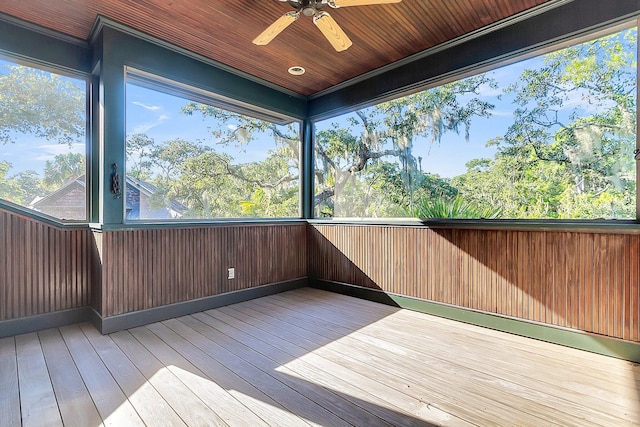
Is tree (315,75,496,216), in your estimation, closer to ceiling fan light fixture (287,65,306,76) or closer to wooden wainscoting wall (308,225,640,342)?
wooden wainscoting wall (308,225,640,342)

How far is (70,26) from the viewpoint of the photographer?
2.94 meters

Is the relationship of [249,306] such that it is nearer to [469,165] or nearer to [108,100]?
[108,100]

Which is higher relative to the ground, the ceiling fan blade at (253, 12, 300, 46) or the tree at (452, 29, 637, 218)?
the ceiling fan blade at (253, 12, 300, 46)

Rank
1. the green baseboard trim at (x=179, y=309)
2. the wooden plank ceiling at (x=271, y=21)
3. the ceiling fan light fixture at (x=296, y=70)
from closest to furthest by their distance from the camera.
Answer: the wooden plank ceiling at (x=271, y=21), the green baseboard trim at (x=179, y=309), the ceiling fan light fixture at (x=296, y=70)

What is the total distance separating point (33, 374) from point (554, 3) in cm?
478

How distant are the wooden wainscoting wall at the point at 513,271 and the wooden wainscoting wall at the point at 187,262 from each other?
934mm

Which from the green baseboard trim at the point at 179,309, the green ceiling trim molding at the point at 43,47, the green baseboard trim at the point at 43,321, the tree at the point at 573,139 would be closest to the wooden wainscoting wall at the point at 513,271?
the tree at the point at 573,139

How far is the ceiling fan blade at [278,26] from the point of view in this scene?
7.84 ft

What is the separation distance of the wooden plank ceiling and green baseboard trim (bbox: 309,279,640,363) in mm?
2698

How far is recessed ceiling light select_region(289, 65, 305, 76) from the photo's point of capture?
12.6 feet

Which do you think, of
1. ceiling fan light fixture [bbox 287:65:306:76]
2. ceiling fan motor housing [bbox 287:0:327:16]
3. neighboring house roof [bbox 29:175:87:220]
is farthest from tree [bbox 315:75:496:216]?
neighboring house roof [bbox 29:175:87:220]

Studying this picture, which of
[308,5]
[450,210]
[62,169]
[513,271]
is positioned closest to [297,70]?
[308,5]

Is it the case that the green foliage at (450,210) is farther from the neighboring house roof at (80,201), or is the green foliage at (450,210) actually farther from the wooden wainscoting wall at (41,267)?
the wooden wainscoting wall at (41,267)

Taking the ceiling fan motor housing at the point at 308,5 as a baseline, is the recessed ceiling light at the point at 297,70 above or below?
above
